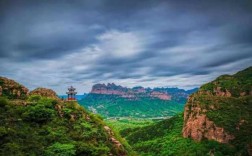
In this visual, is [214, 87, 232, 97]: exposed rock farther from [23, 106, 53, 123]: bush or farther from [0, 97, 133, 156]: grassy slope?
[23, 106, 53, 123]: bush

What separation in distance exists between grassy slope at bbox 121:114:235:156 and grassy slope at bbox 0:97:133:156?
90.8 meters

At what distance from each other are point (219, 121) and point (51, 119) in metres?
104

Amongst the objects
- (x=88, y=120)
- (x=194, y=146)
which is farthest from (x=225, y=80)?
(x=88, y=120)

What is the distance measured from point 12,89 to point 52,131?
14977mm

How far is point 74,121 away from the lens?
3631 cm

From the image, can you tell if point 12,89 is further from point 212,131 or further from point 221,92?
point 221,92

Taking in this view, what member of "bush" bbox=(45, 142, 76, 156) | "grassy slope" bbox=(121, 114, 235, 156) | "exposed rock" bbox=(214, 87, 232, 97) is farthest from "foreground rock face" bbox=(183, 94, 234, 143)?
"bush" bbox=(45, 142, 76, 156)

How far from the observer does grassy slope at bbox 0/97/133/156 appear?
28.8 m

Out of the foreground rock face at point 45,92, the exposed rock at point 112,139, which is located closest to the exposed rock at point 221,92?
the foreground rock face at point 45,92

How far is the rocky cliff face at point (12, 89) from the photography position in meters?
41.9

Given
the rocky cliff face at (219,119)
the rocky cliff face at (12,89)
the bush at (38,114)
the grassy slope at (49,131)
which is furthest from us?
the rocky cliff face at (219,119)

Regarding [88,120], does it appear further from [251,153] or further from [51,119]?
[251,153]

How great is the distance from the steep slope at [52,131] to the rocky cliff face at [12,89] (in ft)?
15.5

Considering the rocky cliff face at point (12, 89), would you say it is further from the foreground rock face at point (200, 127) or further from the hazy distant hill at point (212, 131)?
the foreground rock face at point (200, 127)
